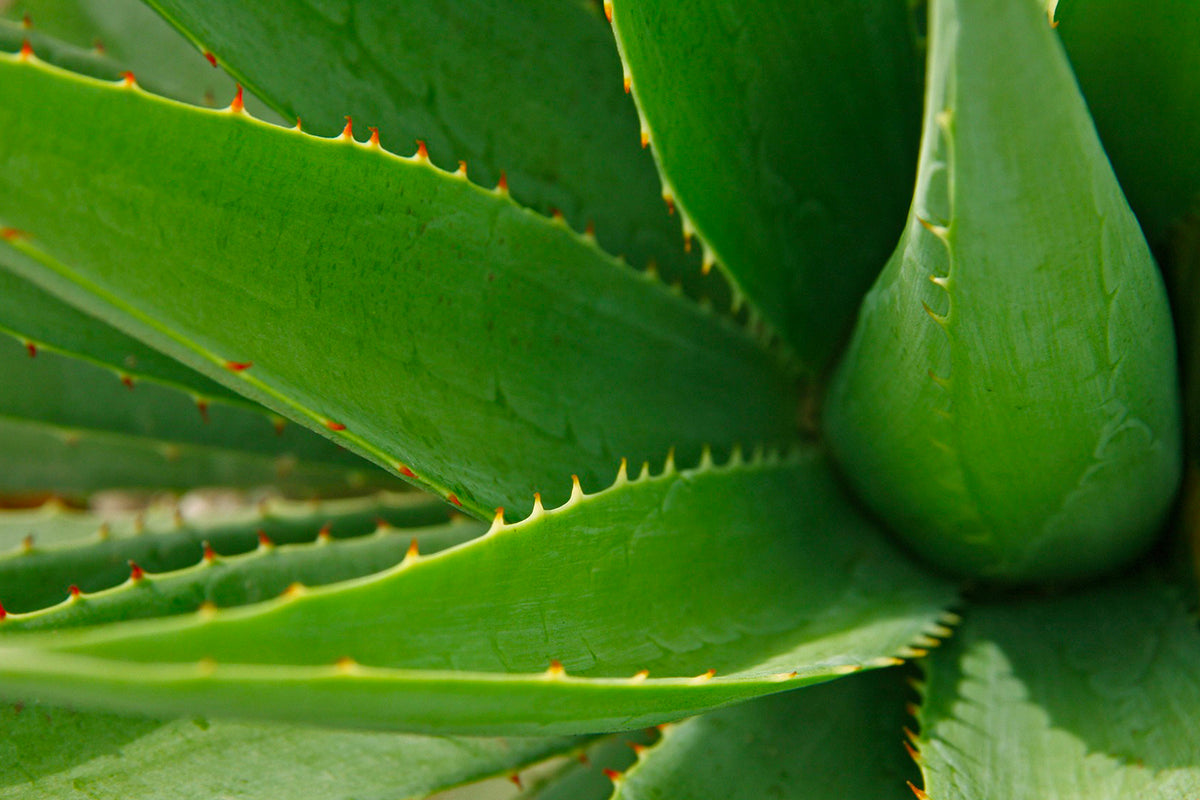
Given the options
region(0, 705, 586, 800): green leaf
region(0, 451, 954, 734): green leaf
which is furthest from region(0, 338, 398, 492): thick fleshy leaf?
region(0, 451, 954, 734): green leaf

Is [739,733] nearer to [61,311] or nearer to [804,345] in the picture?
[804,345]

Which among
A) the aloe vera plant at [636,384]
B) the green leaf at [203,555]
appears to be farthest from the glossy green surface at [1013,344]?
the green leaf at [203,555]

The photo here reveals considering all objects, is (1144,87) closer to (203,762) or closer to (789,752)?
(789,752)

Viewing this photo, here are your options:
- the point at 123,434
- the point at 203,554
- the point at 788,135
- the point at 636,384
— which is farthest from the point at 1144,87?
the point at 123,434

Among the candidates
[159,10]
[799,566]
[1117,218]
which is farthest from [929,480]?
[159,10]

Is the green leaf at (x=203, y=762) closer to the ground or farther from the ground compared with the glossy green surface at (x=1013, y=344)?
closer to the ground

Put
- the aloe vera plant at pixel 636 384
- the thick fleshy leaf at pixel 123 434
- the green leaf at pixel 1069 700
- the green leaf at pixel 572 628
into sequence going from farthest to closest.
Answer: the thick fleshy leaf at pixel 123 434 < the green leaf at pixel 1069 700 < the aloe vera plant at pixel 636 384 < the green leaf at pixel 572 628

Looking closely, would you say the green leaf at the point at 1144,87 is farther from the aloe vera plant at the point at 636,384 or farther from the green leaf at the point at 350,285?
the green leaf at the point at 350,285
